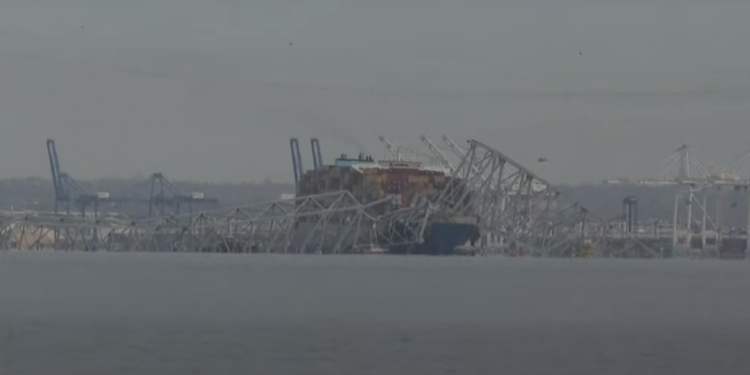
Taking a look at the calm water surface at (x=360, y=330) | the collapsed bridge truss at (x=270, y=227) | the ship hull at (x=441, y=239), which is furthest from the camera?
the collapsed bridge truss at (x=270, y=227)

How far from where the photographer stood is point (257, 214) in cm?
13600

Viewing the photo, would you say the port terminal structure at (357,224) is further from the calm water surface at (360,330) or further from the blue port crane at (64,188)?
the calm water surface at (360,330)

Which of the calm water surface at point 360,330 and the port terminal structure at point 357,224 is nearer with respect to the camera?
the calm water surface at point 360,330

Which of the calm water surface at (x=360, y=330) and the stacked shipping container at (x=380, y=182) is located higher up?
the stacked shipping container at (x=380, y=182)

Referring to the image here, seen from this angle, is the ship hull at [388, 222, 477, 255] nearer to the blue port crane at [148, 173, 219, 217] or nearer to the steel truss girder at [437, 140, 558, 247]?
the steel truss girder at [437, 140, 558, 247]

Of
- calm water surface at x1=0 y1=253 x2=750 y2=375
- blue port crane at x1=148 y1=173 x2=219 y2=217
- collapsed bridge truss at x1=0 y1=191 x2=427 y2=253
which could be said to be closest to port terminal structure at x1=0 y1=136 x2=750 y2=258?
collapsed bridge truss at x1=0 y1=191 x2=427 y2=253

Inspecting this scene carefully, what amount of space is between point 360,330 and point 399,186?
10074 cm

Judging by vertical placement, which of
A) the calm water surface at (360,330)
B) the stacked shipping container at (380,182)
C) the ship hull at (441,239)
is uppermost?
the stacked shipping container at (380,182)

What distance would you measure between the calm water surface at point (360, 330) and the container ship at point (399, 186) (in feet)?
211

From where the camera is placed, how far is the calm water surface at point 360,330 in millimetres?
25016

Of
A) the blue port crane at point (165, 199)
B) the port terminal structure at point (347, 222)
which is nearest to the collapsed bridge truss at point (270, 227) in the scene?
the port terminal structure at point (347, 222)

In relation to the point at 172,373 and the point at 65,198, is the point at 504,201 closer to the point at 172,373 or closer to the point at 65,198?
the point at 65,198

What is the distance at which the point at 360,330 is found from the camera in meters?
32.6

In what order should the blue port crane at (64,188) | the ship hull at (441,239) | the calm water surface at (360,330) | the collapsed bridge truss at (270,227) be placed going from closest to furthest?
1. the calm water surface at (360,330)
2. the ship hull at (441,239)
3. the collapsed bridge truss at (270,227)
4. the blue port crane at (64,188)
